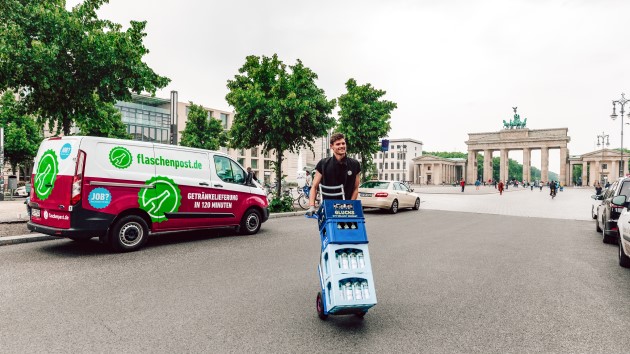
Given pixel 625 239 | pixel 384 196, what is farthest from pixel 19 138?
pixel 625 239

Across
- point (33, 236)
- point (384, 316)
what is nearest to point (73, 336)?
point (384, 316)

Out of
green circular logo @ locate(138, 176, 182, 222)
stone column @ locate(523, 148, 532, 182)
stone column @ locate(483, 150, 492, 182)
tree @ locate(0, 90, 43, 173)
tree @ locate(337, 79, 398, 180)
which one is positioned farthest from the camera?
stone column @ locate(483, 150, 492, 182)

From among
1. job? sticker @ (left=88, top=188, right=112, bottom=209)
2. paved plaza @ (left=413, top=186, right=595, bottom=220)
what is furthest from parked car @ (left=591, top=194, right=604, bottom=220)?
job? sticker @ (left=88, top=188, right=112, bottom=209)

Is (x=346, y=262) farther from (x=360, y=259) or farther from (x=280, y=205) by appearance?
(x=280, y=205)

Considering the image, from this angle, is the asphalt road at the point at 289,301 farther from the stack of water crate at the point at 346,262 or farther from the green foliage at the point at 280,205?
the green foliage at the point at 280,205

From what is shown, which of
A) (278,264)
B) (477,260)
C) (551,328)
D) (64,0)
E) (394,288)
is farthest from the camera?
(64,0)

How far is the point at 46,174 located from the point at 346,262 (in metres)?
6.25

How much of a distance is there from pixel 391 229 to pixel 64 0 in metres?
11.0

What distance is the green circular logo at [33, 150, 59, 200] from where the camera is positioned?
7007 millimetres

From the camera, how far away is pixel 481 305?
453 cm

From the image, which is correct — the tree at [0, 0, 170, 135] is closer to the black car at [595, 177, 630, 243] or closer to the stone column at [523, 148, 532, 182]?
the black car at [595, 177, 630, 243]

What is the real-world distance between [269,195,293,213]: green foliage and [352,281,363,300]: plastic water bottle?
38.2ft

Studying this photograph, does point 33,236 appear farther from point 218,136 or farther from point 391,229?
point 218,136

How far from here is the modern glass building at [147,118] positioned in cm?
5678
